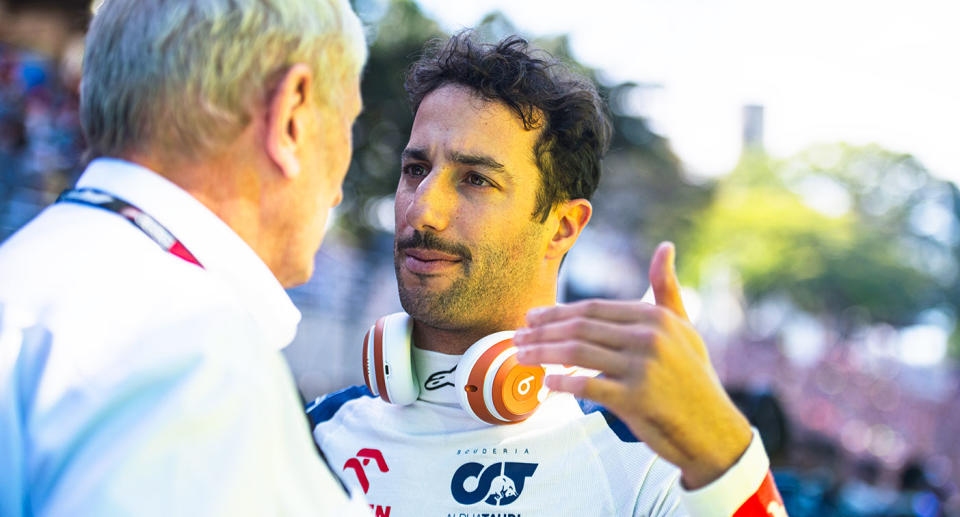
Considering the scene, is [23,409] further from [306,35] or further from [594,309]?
[594,309]

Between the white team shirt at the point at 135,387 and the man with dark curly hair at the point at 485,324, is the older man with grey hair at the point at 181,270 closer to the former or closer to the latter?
the white team shirt at the point at 135,387

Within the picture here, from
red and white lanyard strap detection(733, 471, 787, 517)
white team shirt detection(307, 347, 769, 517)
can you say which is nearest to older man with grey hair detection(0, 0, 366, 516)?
→ red and white lanyard strap detection(733, 471, 787, 517)

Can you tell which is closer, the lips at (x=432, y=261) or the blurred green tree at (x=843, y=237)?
the lips at (x=432, y=261)

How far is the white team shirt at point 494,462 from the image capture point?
7.26 ft

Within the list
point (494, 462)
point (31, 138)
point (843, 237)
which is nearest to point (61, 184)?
point (31, 138)

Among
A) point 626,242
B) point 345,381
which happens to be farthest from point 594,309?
point 626,242

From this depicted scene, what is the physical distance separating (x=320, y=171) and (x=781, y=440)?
5.37 meters

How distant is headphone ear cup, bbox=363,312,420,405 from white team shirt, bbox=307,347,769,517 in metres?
0.08

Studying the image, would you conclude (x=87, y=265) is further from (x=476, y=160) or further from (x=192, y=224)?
(x=476, y=160)

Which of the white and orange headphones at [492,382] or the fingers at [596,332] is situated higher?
the fingers at [596,332]

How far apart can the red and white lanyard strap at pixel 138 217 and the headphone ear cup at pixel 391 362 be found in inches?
51.5

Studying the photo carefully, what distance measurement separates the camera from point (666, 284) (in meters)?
1.49

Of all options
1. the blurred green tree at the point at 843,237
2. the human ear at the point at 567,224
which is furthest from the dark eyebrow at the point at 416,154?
the blurred green tree at the point at 843,237

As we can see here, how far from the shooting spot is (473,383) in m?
2.26
